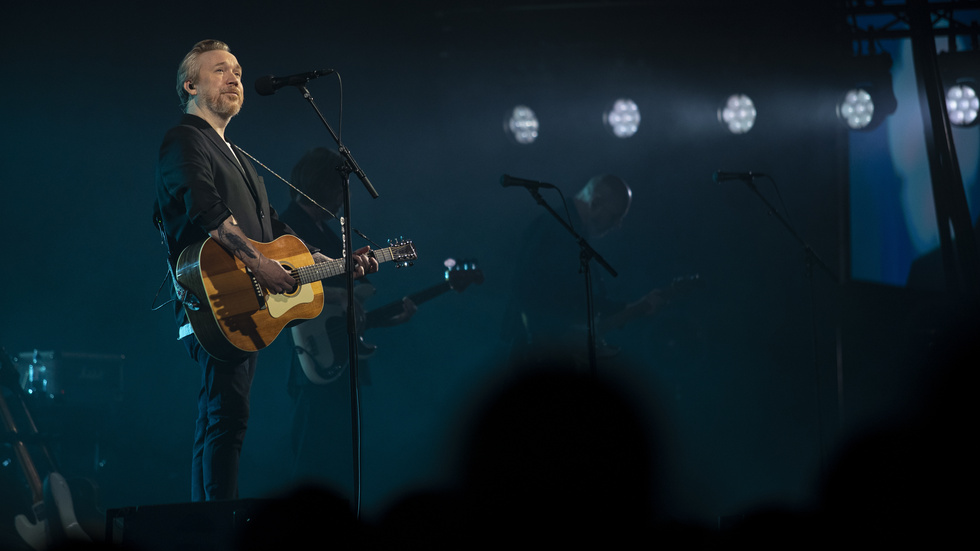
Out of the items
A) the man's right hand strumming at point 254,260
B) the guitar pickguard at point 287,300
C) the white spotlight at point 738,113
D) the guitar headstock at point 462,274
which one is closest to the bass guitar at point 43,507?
the guitar pickguard at point 287,300

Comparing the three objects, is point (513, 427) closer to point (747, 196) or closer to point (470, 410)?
point (470, 410)

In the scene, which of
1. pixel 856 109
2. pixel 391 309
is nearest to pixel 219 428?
pixel 391 309

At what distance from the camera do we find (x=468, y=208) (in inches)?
262

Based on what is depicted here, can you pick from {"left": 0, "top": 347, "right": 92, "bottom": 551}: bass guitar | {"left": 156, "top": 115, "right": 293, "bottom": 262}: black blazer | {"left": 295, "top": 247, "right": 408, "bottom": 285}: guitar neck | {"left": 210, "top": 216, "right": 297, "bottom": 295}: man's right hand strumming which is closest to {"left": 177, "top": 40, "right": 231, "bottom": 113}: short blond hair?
{"left": 156, "top": 115, "right": 293, "bottom": 262}: black blazer

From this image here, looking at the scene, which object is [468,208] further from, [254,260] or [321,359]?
[254,260]

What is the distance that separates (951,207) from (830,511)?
5.02 meters

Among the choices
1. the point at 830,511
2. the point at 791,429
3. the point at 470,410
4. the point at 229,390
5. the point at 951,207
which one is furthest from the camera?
the point at 791,429

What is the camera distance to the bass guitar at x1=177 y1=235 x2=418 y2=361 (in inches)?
118

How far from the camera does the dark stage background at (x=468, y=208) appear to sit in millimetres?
5141

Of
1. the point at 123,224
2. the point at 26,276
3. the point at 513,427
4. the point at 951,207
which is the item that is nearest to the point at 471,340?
the point at 513,427

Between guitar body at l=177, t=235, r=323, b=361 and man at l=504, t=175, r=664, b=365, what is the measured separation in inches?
88.5

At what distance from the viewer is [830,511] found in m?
2.28

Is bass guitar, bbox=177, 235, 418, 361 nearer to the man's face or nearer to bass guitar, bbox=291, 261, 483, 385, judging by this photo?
the man's face

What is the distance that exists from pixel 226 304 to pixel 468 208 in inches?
149
